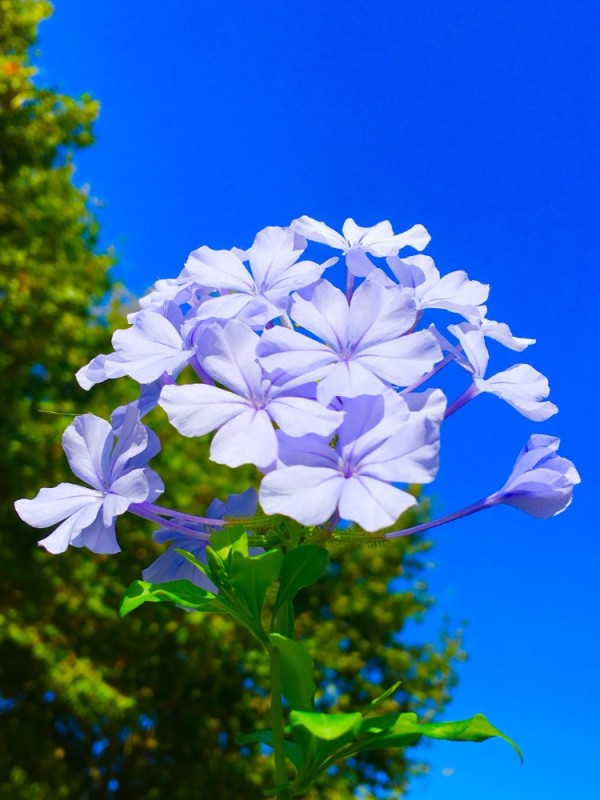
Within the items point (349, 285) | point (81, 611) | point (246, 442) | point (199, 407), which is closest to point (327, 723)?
point (246, 442)

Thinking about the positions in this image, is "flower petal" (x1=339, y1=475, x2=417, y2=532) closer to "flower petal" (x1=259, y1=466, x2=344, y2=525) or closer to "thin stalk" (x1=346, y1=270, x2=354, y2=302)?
"flower petal" (x1=259, y1=466, x2=344, y2=525)

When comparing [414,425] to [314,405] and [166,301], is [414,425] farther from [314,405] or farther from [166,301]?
[166,301]

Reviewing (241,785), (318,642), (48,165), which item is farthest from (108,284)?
(241,785)

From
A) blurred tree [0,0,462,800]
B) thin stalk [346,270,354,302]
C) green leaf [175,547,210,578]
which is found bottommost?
green leaf [175,547,210,578]

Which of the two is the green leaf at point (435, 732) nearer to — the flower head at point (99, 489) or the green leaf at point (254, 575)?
the green leaf at point (254, 575)

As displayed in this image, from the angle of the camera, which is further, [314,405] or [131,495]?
[131,495]

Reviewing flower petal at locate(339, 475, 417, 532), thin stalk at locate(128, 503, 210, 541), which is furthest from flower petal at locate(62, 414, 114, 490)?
flower petal at locate(339, 475, 417, 532)

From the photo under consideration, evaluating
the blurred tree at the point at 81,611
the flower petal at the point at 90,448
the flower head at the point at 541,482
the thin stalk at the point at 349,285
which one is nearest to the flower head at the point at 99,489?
the flower petal at the point at 90,448
